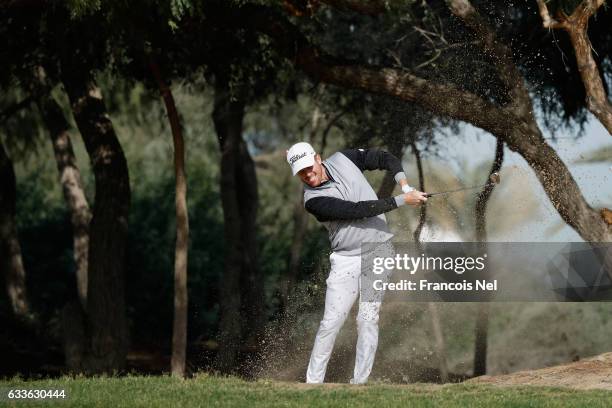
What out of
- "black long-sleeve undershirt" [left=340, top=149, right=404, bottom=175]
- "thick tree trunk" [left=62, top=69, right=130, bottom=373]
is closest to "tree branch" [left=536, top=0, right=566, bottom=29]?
"black long-sleeve undershirt" [left=340, top=149, right=404, bottom=175]

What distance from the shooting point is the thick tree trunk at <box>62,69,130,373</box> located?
1543cm

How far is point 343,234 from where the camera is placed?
10250 millimetres

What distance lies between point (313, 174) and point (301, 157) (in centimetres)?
24

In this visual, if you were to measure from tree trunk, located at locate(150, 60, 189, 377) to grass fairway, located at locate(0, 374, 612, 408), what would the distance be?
426 cm

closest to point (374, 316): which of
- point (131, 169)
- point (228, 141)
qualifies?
point (228, 141)

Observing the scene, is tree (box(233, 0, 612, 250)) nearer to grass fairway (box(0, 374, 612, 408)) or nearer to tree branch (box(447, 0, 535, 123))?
tree branch (box(447, 0, 535, 123))

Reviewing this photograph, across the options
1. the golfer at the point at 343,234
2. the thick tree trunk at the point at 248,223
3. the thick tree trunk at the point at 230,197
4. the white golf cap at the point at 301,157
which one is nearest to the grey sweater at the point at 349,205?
the golfer at the point at 343,234

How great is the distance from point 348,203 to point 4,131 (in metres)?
17.7

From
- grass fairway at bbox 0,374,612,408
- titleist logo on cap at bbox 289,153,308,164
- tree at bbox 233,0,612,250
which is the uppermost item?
tree at bbox 233,0,612,250

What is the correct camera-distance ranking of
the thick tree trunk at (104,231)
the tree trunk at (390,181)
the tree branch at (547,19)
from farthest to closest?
the tree trunk at (390,181) → the thick tree trunk at (104,231) → the tree branch at (547,19)

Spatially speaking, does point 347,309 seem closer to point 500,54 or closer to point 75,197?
point 500,54

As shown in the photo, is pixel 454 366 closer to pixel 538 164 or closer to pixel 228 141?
pixel 228 141

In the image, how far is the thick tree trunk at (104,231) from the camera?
15.4 meters

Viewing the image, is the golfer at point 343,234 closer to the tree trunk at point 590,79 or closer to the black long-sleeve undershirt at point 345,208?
the black long-sleeve undershirt at point 345,208
